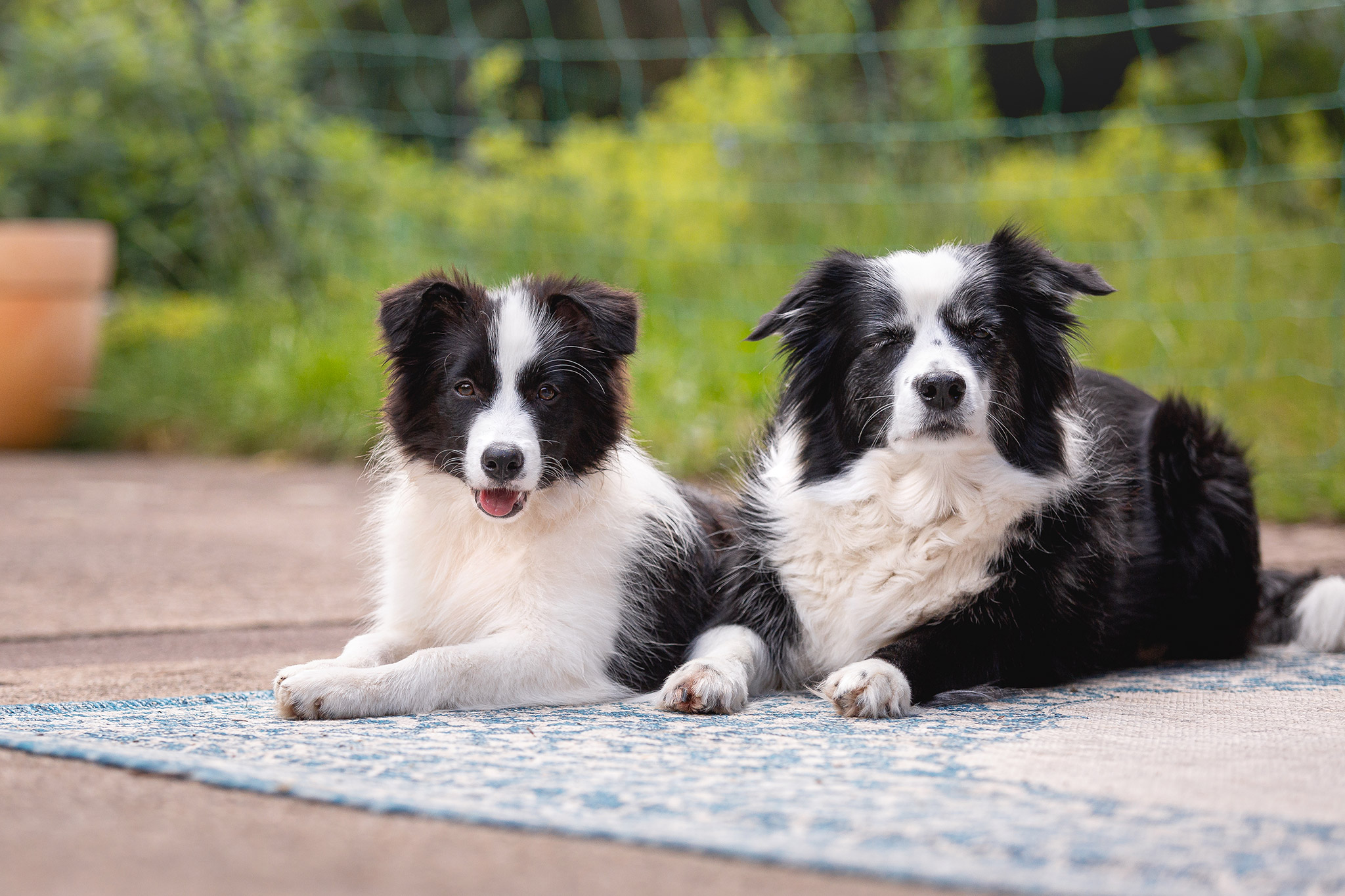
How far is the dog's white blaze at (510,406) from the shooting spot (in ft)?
9.45

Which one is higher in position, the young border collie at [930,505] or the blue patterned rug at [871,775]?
the young border collie at [930,505]

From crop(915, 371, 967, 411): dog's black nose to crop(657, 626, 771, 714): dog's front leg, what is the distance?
0.70 metres

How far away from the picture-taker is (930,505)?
9.88ft

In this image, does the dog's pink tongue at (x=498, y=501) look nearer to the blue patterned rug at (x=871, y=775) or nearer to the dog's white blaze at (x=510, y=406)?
the dog's white blaze at (x=510, y=406)

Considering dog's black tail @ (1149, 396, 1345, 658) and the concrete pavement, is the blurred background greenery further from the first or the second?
dog's black tail @ (1149, 396, 1345, 658)

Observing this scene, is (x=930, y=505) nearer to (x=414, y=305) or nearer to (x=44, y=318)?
(x=414, y=305)

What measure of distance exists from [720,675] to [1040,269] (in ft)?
3.80

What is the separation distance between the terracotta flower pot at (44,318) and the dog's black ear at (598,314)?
6308mm

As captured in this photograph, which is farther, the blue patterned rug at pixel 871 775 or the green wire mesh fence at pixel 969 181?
the green wire mesh fence at pixel 969 181

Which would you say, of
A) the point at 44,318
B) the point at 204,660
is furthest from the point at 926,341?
the point at 44,318

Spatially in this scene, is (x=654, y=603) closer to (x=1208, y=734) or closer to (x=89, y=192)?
(x=1208, y=734)

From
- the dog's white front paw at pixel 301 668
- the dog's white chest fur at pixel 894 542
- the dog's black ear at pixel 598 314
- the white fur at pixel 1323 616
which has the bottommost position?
the white fur at pixel 1323 616

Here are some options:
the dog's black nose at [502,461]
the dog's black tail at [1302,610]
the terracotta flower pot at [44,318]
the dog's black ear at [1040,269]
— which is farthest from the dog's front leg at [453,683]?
the terracotta flower pot at [44,318]

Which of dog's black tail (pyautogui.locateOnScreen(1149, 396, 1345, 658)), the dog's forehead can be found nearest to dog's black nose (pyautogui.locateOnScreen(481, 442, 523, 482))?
the dog's forehead
